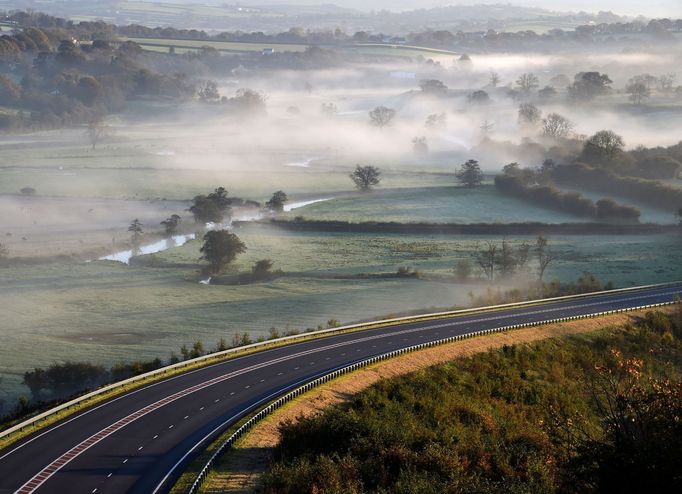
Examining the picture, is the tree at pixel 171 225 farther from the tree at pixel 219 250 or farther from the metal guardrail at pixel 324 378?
the metal guardrail at pixel 324 378

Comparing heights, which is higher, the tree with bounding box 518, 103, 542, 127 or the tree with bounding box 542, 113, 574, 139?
the tree with bounding box 518, 103, 542, 127

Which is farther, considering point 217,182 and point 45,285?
point 217,182

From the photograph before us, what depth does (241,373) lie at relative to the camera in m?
48.2

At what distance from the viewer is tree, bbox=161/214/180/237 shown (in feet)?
328

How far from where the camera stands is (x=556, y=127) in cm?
17162

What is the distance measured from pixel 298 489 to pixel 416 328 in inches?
1127

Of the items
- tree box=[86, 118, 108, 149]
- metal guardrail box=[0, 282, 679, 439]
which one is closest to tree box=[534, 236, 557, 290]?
metal guardrail box=[0, 282, 679, 439]

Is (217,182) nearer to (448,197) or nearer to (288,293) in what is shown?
(448,197)

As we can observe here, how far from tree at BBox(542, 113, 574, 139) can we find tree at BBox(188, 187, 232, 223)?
77.9 m

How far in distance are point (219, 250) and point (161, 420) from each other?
146ft

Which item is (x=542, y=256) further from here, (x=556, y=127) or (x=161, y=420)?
(x=556, y=127)

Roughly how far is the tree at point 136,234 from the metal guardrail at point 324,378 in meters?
44.3

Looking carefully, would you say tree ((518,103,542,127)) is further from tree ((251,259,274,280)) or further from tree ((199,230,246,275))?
tree ((251,259,274,280))

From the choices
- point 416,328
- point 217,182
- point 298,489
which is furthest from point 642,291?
point 217,182
